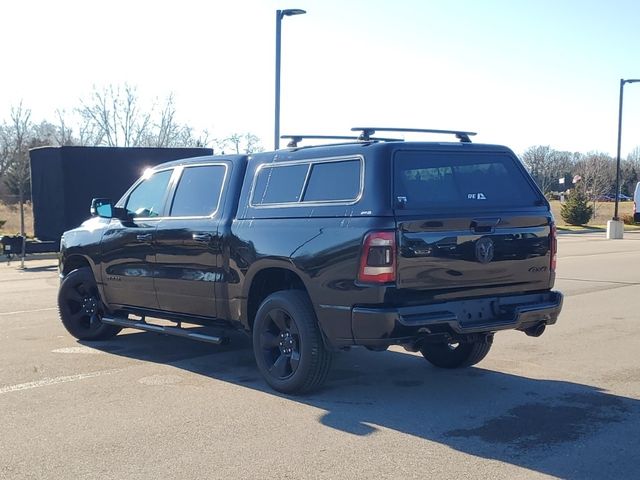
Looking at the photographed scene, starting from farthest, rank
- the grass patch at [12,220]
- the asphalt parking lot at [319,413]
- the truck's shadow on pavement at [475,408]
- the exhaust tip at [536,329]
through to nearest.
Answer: the grass patch at [12,220]
the exhaust tip at [536,329]
the truck's shadow on pavement at [475,408]
the asphalt parking lot at [319,413]

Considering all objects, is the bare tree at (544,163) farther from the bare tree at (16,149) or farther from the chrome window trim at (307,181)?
the chrome window trim at (307,181)

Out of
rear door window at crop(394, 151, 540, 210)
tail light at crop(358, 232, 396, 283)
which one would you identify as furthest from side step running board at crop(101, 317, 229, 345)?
rear door window at crop(394, 151, 540, 210)

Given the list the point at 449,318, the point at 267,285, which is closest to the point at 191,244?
the point at 267,285

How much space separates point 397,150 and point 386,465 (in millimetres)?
2441

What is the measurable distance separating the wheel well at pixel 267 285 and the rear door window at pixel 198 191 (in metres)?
0.89

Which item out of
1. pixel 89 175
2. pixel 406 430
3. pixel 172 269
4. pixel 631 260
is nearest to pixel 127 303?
pixel 172 269

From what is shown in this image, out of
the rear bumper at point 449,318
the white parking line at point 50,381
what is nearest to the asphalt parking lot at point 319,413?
the white parking line at point 50,381

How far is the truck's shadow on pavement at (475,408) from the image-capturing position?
4.83m

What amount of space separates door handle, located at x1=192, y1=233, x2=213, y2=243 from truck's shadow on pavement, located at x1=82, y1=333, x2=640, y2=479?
1.25 metres

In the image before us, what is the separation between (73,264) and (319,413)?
4.44 metres

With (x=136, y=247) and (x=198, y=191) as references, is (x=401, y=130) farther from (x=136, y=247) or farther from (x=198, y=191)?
(x=136, y=247)

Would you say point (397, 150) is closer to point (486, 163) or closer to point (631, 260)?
point (486, 163)

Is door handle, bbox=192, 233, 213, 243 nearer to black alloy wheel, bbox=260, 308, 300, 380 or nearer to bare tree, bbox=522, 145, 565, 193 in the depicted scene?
black alloy wheel, bbox=260, 308, 300, 380

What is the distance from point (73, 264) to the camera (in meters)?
8.91
